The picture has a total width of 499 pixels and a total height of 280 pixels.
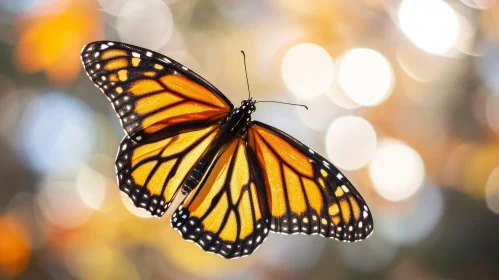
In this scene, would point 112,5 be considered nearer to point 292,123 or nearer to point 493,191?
point 292,123

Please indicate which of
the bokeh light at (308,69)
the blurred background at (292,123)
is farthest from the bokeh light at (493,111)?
the bokeh light at (308,69)

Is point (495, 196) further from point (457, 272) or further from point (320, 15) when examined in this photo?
point (320, 15)

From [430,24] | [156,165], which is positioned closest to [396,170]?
[430,24]

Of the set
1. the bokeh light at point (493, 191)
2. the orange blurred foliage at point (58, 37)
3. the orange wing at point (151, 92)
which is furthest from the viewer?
the bokeh light at point (493, 191)

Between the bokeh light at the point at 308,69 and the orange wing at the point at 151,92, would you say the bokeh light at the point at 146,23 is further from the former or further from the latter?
the orange wing at the point at 151,92

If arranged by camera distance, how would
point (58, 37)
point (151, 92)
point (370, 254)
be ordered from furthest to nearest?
point (370, 254) < point (58, 37) < point (151, 92)

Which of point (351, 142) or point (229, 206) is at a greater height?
point (351, 142)

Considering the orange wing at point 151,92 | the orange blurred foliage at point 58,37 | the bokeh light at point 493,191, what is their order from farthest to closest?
1. the bokeh light at point 493,191
2. the orange blurred foliage at point 58,37
3. the orange wing at point 151,92

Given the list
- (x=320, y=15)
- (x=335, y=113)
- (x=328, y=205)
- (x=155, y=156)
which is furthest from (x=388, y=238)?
(x=155, y=156)
